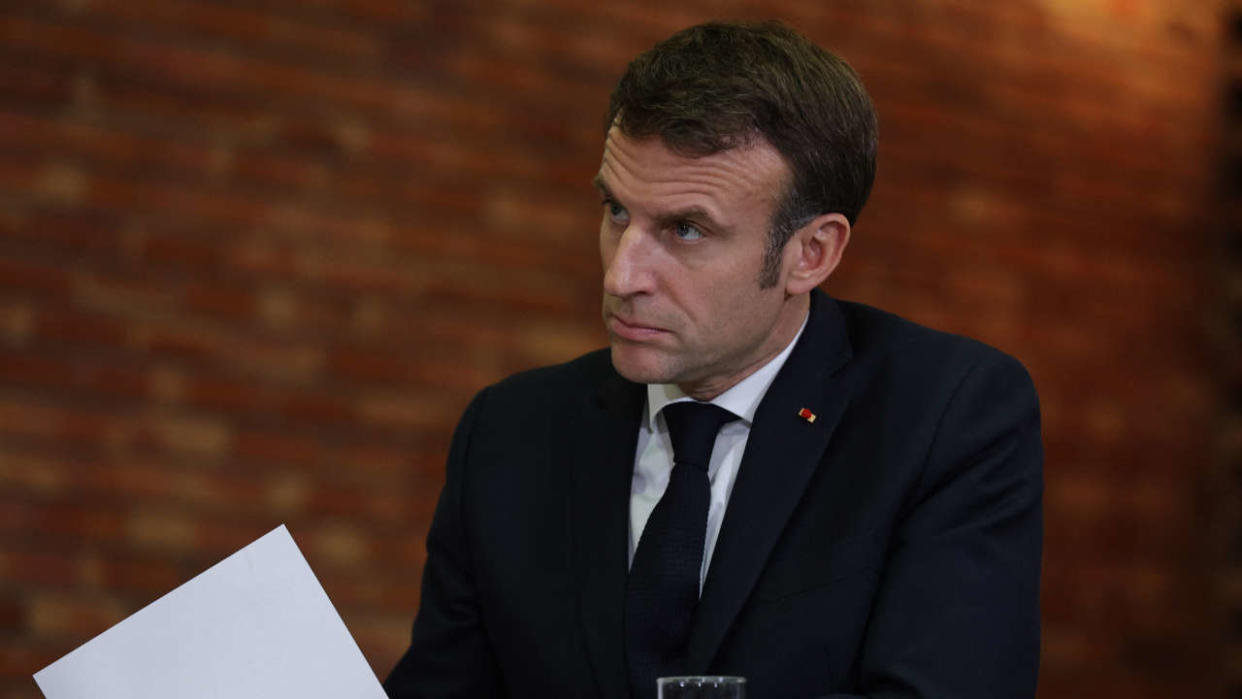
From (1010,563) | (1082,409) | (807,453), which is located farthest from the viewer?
(1082,409)

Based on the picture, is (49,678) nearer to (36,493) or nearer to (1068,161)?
(36,493)

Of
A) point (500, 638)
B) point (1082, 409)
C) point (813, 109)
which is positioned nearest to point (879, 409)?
point (813, 109)

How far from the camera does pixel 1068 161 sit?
12.0ft

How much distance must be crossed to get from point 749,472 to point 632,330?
0.75 feet

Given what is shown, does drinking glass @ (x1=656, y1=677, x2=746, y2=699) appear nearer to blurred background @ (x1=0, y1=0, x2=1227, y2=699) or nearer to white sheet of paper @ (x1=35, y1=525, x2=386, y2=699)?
white sheet of paper @ (x1=35, y1=525, x2=386, y2=699)

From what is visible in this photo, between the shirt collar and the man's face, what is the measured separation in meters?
0.08

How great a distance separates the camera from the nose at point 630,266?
1663 millimetres

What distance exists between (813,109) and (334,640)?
2.90 feet

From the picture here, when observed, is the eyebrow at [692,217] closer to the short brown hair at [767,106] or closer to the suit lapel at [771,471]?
the short brown hair at [767,106]

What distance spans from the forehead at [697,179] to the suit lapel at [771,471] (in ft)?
0.72

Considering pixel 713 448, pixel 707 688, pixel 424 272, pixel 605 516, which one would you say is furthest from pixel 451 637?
pixel 424 272

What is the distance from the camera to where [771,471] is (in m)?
1.69

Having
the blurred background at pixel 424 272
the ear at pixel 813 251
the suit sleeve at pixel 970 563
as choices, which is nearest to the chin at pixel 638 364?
the ear at pixel 813 251

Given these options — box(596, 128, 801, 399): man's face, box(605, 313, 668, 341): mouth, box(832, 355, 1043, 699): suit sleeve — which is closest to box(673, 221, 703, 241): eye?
box(596, 128, 801, 399): man's face
